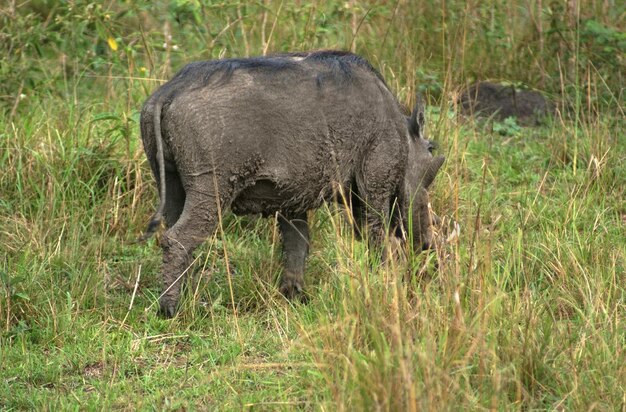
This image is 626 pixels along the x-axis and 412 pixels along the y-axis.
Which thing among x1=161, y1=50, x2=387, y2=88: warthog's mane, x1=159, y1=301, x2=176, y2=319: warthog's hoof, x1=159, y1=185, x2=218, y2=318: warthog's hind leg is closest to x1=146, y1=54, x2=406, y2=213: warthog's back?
x1=161, y1=50, x2=387, y2=88: warthog's mane

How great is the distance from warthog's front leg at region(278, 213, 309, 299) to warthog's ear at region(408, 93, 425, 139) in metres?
0.71

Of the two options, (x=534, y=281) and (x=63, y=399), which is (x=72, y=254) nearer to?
(x=63, y=399)

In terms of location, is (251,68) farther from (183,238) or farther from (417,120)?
(417,120)

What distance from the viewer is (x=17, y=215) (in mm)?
5879

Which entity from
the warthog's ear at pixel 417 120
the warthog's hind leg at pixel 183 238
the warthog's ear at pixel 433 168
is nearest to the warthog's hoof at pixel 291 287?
the warthog's hind leg at pixel 183 238

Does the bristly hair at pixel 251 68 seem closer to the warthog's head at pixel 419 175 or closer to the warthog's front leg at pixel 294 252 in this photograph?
the warthog's head at pixel 419 175

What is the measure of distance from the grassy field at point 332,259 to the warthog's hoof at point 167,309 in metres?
0.05

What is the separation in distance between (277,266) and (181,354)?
994mm

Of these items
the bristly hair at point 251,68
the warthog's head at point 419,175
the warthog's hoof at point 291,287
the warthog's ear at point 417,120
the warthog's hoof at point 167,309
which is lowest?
the warthog's hoof at point 291,287

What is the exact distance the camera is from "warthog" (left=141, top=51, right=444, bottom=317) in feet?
15.9

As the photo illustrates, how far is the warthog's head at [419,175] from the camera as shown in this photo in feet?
18.2

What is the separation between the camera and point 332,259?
5.59 meters

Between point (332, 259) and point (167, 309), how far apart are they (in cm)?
99

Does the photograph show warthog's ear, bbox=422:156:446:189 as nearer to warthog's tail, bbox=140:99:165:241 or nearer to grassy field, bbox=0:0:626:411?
grassy field, bbox=0:0:626:411
